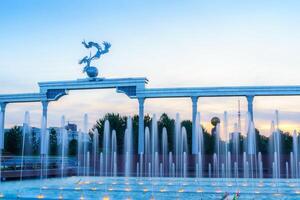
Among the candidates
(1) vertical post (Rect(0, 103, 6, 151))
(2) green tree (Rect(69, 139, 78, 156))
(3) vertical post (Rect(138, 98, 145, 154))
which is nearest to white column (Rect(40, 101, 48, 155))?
(1) vertical post (Rect(0, 103, 6, 151))

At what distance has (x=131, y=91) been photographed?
2056cm

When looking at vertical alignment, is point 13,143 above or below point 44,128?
below

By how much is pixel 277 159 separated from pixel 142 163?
5983 mm

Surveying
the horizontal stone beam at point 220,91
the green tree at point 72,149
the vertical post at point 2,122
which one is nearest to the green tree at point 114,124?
the green tree at point 72,149

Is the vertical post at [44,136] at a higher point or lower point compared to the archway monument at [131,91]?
lower

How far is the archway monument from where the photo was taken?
19.2 metres

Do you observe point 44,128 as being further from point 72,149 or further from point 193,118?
point 72,149

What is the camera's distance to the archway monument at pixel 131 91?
1920cm

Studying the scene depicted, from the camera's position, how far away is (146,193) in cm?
1279

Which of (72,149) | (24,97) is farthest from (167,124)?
(24,97)

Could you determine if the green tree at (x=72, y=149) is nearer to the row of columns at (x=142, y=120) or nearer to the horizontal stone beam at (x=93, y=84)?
the row of columns at (x=142, y=120)

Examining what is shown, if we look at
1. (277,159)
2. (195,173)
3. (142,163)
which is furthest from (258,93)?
(142,163)

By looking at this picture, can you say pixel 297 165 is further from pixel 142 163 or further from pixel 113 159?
pixel 113 159

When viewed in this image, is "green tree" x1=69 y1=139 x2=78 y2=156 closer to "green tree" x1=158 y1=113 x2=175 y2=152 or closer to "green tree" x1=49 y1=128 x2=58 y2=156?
"green tree" x1=49 y1=128 x2=58 y2=156
